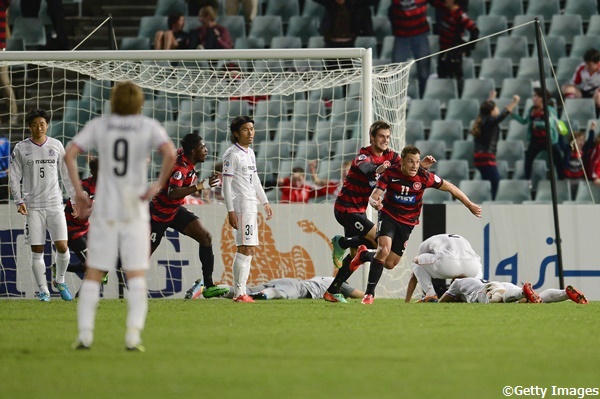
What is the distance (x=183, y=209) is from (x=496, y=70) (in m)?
8.26

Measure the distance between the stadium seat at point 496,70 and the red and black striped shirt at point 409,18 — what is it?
140 centimetres

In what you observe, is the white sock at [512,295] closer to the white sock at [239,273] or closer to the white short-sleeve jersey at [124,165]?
the white sock at [239,273]

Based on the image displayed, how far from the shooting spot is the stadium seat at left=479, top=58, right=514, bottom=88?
1864 cm

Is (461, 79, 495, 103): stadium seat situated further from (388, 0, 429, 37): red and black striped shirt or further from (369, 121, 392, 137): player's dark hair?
(369, 121, 392, 137): player's dark hair

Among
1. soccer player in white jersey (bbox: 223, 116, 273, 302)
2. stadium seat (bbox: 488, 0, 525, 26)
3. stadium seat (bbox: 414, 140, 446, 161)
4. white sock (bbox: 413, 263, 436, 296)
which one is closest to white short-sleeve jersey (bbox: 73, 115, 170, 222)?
soccer player in white jersey (bbox: 223, 116, 273, 302)

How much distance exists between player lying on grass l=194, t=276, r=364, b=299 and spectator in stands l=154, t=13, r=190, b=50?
6.38 metres

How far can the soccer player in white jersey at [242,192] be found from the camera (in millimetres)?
11398

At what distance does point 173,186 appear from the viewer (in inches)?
471

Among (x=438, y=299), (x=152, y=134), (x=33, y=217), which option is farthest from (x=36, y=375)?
(x=438, y=299)

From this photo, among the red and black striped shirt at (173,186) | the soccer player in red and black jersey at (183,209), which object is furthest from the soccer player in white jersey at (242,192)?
the red and black striped shirt at (173,186)

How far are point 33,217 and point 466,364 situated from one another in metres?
7.06

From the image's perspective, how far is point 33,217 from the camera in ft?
39.1

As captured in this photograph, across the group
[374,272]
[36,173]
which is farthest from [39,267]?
[374,272]

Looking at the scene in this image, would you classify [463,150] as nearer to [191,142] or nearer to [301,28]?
[301,28]
